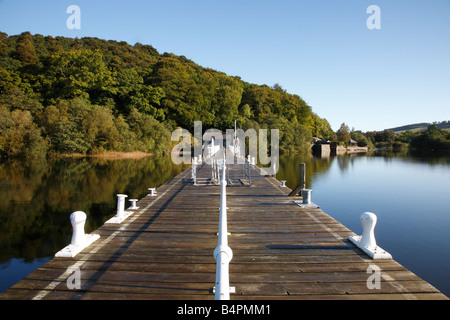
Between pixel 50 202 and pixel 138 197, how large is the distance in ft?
13.1

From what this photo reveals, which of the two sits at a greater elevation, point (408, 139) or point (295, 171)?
point (408, 139)

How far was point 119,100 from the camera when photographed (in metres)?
47.6

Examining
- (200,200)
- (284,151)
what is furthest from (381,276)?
(284,151)

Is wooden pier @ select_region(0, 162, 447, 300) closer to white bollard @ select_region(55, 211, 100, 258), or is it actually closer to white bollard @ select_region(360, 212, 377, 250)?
white bollard @ select_region(55, 211, 100, 258)

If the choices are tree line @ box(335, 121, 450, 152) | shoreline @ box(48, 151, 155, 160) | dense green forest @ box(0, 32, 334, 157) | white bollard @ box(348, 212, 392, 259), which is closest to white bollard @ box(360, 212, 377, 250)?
white bollard @ box(348, 212, 392, 259)

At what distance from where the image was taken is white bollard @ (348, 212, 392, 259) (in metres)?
4.02

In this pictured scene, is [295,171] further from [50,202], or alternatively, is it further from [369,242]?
[369,242]

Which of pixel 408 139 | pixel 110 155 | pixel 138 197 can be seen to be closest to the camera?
pixel 138 197

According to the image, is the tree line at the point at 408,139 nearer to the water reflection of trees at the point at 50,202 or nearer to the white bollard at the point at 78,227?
the water reflection of trees at the point at 50,202

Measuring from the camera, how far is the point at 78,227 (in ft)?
14.2

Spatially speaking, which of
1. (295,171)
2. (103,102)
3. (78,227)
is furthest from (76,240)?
(103,102)

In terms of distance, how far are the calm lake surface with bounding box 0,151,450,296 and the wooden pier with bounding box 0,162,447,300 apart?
137 inches

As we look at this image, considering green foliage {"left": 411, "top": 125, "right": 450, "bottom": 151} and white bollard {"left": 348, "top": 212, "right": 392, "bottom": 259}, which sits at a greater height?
green foliage {"left": 411, "top": 125, "right": 450, "bottom": 151}
